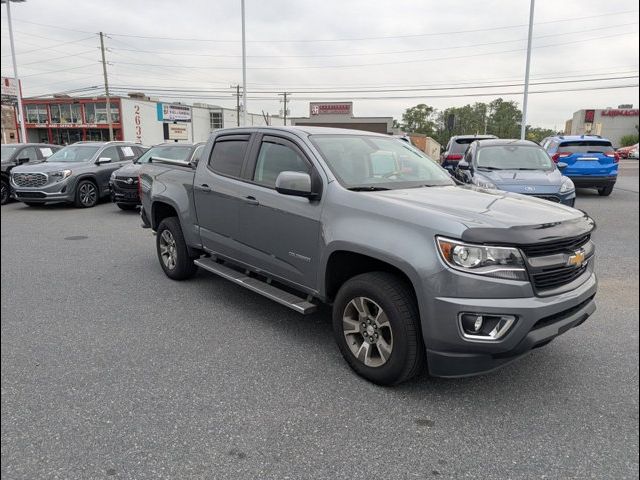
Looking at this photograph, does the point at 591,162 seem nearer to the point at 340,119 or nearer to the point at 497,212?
the point at 497,212

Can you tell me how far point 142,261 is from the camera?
6.77 m

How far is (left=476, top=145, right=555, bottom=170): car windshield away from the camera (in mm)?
9156

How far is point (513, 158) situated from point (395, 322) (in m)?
7.62

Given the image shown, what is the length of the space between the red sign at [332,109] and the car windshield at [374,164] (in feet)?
149

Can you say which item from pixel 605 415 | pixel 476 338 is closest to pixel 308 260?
pixel 476 338

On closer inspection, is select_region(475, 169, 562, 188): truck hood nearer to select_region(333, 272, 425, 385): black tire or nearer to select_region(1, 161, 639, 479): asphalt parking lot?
select_region(1, 161, 639, 479): asphalt parking lot

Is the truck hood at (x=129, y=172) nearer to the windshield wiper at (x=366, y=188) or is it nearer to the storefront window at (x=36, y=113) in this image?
the windshield wiper at (x=366, y=188)

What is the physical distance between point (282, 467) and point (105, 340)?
226 centimetres

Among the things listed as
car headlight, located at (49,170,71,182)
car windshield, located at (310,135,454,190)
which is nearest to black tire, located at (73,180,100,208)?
car headlight, located at (49,170,71,182)

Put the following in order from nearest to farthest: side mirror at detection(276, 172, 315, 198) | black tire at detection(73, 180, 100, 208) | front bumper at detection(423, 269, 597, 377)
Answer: front bumper at detection(423, 269, 597, 377), side mirror at detection(276, 172, 315, 198), black tire at detection(73, 180, 100, 208)

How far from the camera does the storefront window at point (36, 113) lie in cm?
5866

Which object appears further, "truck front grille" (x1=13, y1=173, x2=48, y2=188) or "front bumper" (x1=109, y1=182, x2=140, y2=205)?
"truck front grille" (x1=13, y1=173, x2=48, y2=188)

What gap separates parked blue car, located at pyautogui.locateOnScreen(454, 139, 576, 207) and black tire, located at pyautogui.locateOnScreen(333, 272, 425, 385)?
5086 millimetres

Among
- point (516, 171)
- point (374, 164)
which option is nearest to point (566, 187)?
point (516, 171)
